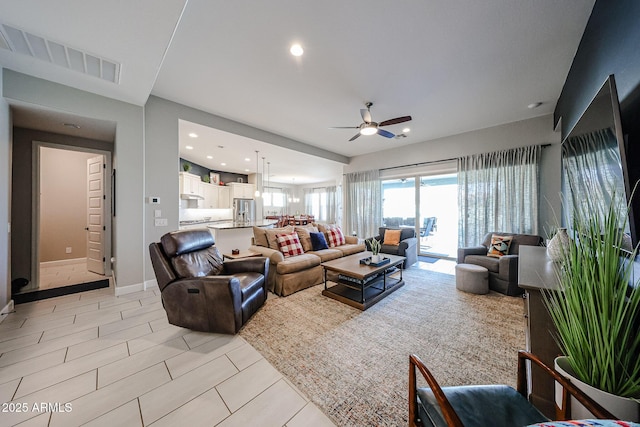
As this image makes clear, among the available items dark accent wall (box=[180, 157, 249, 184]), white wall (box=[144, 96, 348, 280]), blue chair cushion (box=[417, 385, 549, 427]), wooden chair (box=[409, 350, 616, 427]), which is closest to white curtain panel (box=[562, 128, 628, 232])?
wooden chair (box=[409, 350, 616, 427])

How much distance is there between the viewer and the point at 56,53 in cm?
212

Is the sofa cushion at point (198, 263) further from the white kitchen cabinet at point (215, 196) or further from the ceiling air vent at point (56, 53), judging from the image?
the white kitchen cabinet at point (215, 196)

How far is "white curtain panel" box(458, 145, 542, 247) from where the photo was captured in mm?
3965

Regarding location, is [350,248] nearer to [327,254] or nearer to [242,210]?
[327,254]

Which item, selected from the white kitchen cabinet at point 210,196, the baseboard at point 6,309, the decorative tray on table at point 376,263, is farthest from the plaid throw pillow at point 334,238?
the white kitchen cabinet at point 210,196

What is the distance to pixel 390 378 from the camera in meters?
1.62

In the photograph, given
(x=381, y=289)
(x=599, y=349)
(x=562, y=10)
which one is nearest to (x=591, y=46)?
(x=562, y=10)

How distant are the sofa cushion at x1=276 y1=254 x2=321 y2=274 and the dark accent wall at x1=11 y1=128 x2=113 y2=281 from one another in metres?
3.85

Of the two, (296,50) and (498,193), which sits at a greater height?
(296,50)

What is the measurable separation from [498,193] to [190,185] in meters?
7.83

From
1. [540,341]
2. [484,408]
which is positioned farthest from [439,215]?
[484,408]

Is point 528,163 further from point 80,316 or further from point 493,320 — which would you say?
point 80,316

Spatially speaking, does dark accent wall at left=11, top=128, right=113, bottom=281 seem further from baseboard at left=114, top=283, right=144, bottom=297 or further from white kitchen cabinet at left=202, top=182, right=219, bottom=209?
white kitchen cabinet at left=202, top=182, right=219, bottom=209

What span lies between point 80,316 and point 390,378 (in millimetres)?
3378
